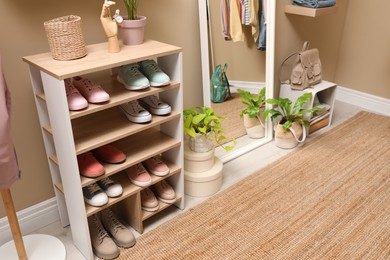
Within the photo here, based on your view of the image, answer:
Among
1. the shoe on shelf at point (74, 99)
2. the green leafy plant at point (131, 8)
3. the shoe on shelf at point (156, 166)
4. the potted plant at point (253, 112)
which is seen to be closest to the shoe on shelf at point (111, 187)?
the shoe on shelf at point (156, 166)

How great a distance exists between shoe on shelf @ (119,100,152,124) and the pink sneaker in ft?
0.60

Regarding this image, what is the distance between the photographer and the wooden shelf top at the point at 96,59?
130 cm

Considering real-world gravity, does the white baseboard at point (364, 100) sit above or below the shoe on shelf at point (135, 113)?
below

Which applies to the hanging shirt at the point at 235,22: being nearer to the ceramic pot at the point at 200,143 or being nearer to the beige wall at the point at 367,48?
the ceramic pot at the point at 200,143

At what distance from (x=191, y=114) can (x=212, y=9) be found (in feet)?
1.93

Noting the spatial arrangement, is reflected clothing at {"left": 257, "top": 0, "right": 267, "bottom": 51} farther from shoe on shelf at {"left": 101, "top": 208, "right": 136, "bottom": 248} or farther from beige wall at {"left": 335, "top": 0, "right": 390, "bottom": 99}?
shoe on shelf at {"left": 101, "top": 208, "right": 136, "bottom": 248}

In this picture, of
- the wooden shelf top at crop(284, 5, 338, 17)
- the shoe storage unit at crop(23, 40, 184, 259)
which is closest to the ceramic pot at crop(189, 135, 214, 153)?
the shoe storage unit at crop(23, 40, 184, 259)

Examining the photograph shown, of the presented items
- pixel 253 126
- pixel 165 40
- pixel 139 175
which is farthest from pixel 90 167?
pixel 253 126

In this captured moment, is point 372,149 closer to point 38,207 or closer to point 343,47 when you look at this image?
point 343,47

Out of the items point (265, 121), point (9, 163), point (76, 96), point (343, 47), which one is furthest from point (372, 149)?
point (9, 163)

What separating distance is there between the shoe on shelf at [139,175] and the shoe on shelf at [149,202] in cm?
13

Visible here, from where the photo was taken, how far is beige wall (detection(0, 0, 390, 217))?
59.2 inches

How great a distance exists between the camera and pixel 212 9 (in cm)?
203

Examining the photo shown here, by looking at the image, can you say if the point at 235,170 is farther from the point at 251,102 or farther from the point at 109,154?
the point at 109,154
